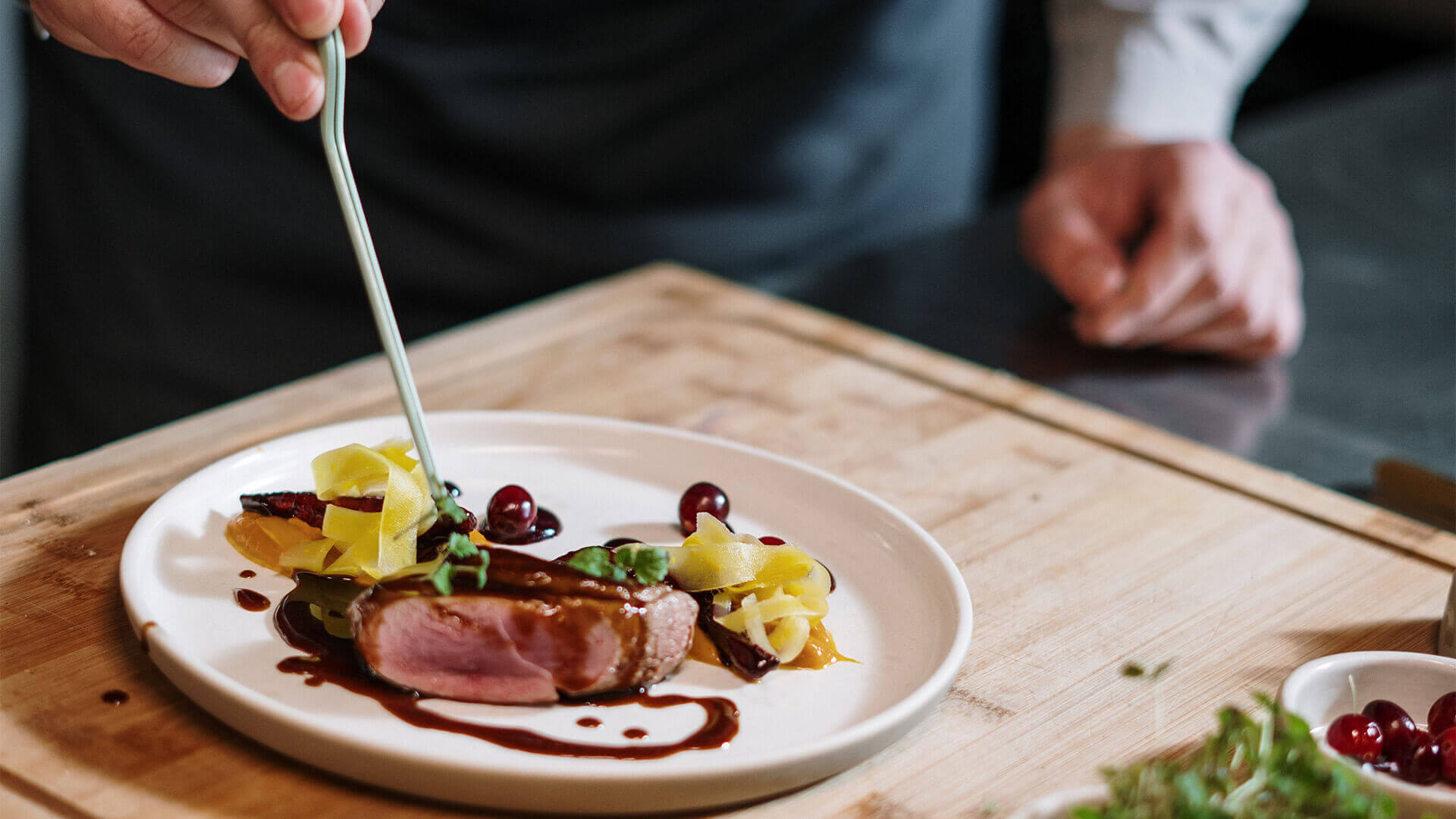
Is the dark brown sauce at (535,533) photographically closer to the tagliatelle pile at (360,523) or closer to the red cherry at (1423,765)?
the tagliatelle pile at (360,523)

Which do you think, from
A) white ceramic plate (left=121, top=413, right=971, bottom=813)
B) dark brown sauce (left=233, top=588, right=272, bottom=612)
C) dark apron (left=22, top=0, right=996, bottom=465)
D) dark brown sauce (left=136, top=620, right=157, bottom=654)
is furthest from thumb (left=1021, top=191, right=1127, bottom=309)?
dark brown sauce (left=136, top=620, right=157, bottom=654)

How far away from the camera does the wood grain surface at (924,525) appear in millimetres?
944

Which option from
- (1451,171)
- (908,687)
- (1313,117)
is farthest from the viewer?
(1313,117)

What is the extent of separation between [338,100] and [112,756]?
1.82ft

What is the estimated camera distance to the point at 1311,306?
2.18m

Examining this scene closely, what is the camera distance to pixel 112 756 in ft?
3.04

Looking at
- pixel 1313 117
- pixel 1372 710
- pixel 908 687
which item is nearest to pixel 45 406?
pixel 908 687

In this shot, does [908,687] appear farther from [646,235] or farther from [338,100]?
[646,235]

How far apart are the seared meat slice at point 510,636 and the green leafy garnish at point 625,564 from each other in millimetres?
17

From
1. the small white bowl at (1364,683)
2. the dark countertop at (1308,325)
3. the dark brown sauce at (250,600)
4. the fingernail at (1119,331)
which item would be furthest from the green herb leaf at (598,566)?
the fingernail at (1119,331)

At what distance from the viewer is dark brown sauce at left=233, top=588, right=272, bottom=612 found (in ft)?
3.53

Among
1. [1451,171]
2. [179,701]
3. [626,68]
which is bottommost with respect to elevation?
[1451,171]

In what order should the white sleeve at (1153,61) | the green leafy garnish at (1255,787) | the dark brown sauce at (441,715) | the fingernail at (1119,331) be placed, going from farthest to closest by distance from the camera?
1. the white sleeve at (1153,61)
2. the fingernail at (1119,331)
3. the dark brown sauce at (441,715)
4. the green leafy garnish at (1255,787)

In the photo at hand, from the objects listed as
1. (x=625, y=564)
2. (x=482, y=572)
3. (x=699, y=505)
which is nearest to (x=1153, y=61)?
(x=699, y=505)
